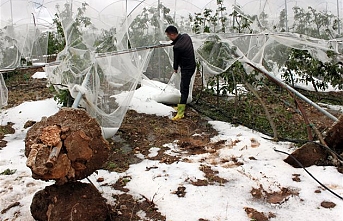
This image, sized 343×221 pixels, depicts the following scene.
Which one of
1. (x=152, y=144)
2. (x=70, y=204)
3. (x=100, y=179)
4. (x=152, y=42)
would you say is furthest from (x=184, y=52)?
(x=70, y=204)

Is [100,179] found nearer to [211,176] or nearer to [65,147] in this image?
[65,147]

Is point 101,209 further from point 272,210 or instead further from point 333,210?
point 333,210

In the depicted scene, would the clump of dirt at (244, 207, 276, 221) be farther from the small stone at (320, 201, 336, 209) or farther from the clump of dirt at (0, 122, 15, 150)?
the clump of dirt at (0, 122, 15, 150)

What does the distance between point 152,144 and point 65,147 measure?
214 centimetres

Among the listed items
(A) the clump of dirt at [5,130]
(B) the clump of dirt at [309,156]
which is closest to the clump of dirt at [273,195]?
(B) the clump of dirt at [309,156]

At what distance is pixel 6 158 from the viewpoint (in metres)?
3.88

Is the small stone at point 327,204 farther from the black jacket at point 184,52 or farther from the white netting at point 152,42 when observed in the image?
the black jacket at point 184,52

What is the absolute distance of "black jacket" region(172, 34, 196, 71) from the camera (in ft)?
17.6

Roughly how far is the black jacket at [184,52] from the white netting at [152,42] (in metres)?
0.19

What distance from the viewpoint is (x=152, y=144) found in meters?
4.37

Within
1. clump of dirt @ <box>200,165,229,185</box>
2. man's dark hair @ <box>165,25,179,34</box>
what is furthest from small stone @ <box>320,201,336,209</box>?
man's dark hair @ <box>165,25,179,34</box>

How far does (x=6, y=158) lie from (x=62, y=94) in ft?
4.19

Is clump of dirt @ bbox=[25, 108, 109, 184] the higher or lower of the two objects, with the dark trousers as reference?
lower

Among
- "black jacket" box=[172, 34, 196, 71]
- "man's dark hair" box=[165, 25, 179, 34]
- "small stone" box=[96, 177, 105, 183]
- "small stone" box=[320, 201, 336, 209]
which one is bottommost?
"small stone" box=[320, 201, 336, 209]
